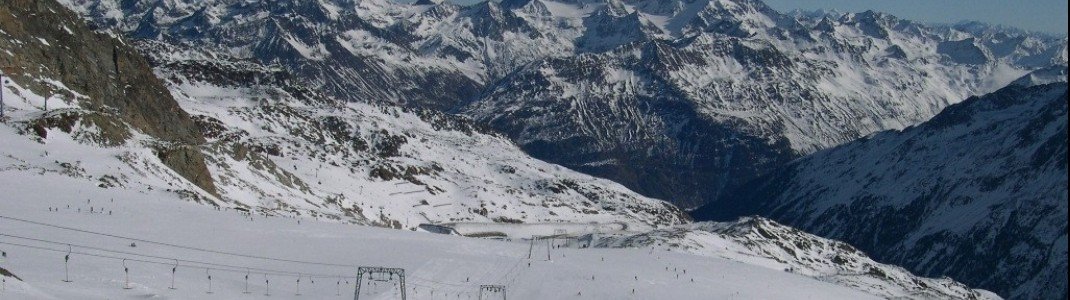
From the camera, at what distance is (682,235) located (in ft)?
436

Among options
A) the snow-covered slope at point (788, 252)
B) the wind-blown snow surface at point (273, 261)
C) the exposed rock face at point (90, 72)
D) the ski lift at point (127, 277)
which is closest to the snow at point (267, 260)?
the wind-blown snow surface at point (273, 261)

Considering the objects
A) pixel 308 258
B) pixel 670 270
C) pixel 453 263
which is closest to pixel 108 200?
pixel 308 258

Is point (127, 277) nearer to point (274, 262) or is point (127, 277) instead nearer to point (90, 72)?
point (274, 262)

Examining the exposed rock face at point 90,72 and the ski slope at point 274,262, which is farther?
the exposed rock face at point 90,72

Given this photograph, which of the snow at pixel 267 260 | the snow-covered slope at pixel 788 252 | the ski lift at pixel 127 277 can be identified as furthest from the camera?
the snow-covered slope at pixel 788 252

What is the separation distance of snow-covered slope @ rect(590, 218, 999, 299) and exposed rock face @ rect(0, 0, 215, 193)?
167 feet

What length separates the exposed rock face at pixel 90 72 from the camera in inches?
4611

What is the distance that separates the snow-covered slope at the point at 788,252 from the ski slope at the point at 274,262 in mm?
40766

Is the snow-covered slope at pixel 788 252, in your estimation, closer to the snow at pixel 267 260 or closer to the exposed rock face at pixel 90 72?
the snow at pixel 267 260

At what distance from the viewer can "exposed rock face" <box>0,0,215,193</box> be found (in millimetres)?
117125

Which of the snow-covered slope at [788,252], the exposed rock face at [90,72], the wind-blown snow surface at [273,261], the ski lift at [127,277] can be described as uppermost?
the exposed rock face at [90,72]

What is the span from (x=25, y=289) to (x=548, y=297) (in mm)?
25878

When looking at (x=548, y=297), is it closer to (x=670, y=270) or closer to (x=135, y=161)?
(x=670, y=270)

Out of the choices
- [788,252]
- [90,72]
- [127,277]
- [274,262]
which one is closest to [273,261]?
[274,262]
